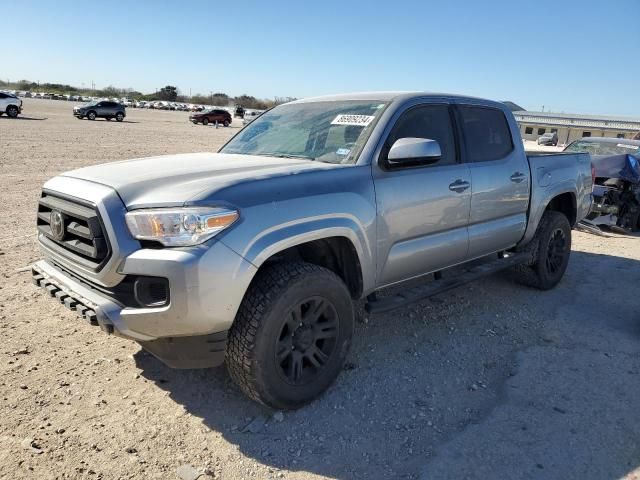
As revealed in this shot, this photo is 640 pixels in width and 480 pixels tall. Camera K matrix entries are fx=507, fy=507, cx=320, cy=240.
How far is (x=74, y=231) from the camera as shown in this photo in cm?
295

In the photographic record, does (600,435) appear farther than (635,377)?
No

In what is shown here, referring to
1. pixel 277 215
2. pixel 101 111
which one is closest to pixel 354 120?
pixel 277 215

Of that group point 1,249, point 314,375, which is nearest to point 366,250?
point 314,375

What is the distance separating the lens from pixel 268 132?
432 centimetres

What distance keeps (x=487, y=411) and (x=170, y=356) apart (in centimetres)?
198

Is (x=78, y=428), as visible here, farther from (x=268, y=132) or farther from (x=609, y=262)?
(x=609, y=262)

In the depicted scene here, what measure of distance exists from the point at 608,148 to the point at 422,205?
330 inches

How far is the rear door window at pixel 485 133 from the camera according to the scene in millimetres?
4383

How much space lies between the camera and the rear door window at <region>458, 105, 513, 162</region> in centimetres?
438

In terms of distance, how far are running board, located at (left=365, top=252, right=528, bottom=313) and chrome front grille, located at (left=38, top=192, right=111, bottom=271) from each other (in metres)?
1.81

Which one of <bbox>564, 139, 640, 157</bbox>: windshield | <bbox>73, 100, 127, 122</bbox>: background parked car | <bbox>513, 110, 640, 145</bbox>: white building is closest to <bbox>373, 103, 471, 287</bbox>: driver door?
<bbox>564, 139, 640, 157</bbox>: windshield

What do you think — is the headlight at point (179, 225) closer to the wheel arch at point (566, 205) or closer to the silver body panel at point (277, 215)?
the silver body panel at point (277, 215)

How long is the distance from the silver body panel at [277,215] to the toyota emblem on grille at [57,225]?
133mm

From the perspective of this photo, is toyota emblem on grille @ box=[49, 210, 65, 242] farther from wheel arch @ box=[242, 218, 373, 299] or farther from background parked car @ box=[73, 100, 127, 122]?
background parked car @ box=[73, 100, 127, 122]
